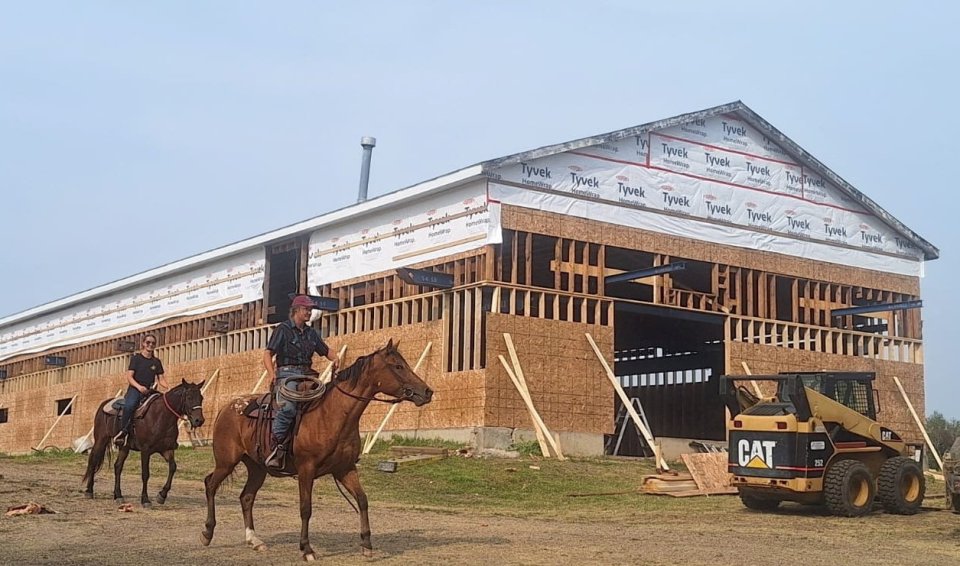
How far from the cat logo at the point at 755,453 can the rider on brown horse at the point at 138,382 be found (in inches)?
343

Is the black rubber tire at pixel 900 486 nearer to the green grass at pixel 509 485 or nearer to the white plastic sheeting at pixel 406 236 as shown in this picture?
the green grass at pixel 509 485

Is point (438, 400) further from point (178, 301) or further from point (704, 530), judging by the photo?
point (178, 301)

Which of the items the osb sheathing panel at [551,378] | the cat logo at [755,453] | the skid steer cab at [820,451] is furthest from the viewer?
the osb sheathing panel at [551,378]

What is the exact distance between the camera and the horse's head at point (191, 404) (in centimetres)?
1563

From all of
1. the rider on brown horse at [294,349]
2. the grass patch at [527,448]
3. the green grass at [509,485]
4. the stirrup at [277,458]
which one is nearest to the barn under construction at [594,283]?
the grass patch at [527,448]

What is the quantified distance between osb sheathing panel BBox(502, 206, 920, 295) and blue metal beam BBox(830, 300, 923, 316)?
971 mm

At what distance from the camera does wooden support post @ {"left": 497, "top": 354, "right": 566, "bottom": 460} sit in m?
24.0

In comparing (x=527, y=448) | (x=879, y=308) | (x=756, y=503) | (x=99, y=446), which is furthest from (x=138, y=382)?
(x=879, y=308)

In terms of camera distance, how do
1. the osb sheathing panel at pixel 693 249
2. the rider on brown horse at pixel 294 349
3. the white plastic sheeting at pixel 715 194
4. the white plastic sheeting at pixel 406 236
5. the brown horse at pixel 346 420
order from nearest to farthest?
the brown horse at pixel 346 420, the rider on brown horse at pixel 294 349, the white plastic sheeting at pixel 406 236, the osb sheathing panel at pixel 693 249, the white plastic sheeting at pixel 715 194

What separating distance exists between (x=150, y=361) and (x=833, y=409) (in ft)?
34.2

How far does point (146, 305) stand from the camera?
1642 inches

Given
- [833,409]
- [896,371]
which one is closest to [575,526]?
[833,409]

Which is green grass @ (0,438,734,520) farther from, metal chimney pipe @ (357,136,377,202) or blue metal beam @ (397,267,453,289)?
metal chimney pipe @ (357,136,377,202)

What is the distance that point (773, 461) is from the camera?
16.2 m
